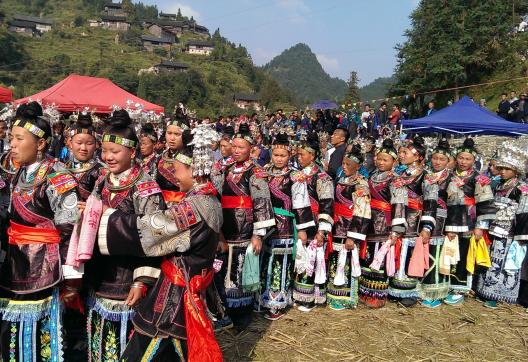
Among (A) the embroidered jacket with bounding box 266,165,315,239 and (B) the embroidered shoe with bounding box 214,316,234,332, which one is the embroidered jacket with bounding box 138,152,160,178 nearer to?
(A) the embroidered jacket with bounding box 266,165,315,239

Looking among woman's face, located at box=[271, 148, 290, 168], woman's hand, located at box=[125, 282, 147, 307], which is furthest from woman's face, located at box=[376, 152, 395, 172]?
woman's hand, located at box=[125, 282, 147, 307]

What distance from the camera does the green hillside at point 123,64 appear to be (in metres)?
66.9

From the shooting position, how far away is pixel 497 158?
624 cm

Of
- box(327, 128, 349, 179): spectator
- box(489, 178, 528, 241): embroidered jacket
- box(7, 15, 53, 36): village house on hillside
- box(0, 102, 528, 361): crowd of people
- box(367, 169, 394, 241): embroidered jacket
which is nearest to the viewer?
box(0, 102, 528, 361): crowd of people

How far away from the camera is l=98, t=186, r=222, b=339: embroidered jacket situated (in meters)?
2.54

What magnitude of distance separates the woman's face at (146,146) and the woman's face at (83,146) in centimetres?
73

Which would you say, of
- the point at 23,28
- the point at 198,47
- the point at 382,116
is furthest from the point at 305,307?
the point at 198,47

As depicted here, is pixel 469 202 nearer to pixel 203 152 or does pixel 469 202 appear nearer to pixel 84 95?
pixel 203 152

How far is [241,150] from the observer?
Result: 15.8 feet

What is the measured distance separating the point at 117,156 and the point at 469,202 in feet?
16.7

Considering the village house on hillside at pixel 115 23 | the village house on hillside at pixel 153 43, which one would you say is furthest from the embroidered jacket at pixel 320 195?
the village house on hillside at pixel 115 23

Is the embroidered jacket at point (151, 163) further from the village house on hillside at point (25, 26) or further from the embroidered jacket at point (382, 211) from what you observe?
the village house on hillside at point (25, 26)

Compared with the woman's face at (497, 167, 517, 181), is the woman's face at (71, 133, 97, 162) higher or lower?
higher

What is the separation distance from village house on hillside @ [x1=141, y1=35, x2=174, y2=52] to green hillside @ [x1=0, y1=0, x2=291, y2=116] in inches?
57.6
